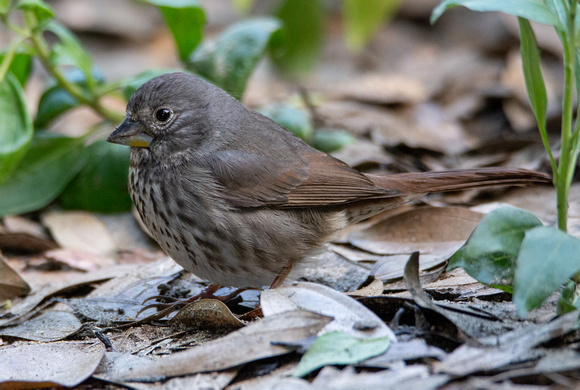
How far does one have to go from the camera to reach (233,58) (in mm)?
5473

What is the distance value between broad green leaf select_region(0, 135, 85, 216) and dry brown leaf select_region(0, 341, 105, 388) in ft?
7.01

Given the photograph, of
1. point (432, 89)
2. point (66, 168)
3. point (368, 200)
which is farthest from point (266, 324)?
point (432, 89)

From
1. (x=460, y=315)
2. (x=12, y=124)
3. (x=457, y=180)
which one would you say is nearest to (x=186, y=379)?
(x=460, y=315)

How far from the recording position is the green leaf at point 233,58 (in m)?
5.46

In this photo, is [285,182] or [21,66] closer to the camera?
[285,182]

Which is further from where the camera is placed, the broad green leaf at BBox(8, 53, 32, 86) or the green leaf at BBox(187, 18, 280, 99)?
the green leaf at BBox(187, 18, 280, 99)

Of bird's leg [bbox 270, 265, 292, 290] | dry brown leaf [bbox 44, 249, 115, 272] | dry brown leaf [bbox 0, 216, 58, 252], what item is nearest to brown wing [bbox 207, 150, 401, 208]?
bird's leg [bbox 270, 265, 292, 290]

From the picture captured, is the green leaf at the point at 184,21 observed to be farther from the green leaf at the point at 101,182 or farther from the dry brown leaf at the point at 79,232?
the dry brown leaf at the point at 79,232

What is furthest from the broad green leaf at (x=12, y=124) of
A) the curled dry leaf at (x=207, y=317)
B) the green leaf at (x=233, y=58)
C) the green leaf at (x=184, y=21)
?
the curled dry leaf at (x=207, y=317)

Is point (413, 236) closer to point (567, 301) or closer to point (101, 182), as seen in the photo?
point (567, 301)

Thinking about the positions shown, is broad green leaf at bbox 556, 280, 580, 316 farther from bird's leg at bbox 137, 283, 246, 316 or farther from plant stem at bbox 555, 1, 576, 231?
bird's leg at bbox 137, 283, 246, 316

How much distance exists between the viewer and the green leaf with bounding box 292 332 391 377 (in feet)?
8.24

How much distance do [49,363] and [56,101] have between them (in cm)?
295

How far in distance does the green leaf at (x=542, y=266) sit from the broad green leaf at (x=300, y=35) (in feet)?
19.3
